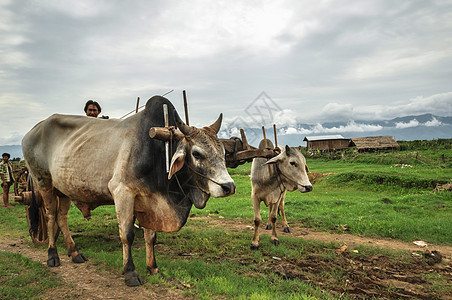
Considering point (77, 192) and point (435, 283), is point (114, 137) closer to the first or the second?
point (77, 192)

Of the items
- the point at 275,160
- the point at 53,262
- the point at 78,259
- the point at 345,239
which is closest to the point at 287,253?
the point at 275,160

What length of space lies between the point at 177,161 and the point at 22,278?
3171mm

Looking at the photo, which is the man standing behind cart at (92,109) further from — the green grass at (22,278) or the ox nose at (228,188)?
the ox nose at (228,188)

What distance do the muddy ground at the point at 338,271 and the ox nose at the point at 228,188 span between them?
5.47ft

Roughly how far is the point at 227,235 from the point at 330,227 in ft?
11.5

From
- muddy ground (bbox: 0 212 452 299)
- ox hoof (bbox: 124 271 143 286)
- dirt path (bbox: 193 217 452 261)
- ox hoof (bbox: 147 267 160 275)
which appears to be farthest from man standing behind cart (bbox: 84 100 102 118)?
ox hoof (bbox: 124 271 143 286)

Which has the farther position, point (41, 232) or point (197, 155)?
point (41, 232)

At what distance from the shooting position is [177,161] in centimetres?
464

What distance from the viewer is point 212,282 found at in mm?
4871

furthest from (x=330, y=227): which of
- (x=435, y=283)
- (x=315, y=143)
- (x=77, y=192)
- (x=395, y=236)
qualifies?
(x=315, y=143)

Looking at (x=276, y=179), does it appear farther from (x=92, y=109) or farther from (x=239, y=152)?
(x=92, y=109)

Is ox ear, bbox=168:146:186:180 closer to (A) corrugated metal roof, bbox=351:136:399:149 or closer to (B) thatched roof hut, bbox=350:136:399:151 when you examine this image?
(B) thatched roof hut, bbox=350:136:399:151

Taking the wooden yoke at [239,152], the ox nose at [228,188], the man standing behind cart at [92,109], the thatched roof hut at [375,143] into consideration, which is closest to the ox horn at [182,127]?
the ox nose at [228,188]

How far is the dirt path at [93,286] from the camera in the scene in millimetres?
4449
